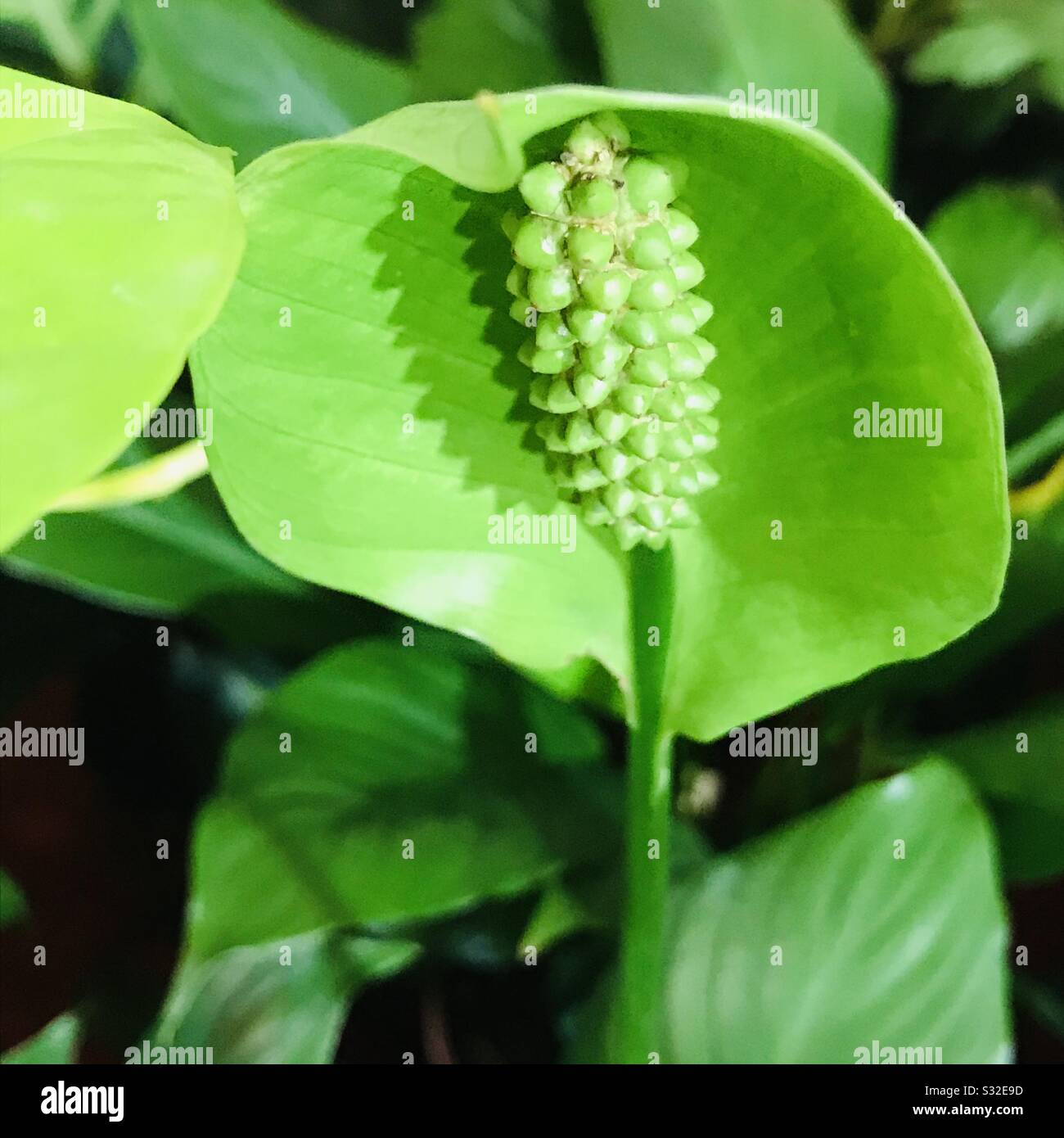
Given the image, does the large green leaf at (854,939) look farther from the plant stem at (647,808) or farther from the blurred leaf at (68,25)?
the blurred leaf at (68,25)

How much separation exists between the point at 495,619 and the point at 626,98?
0.49 ft

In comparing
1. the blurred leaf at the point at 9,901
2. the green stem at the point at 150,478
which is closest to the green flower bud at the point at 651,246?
the green stem at the point at 150,478

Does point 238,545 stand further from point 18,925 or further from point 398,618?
point 18,925

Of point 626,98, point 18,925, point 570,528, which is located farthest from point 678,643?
point 18,925

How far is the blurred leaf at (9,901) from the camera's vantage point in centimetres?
47

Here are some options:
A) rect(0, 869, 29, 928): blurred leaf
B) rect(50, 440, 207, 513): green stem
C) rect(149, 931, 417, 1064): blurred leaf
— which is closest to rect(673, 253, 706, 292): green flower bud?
rect(50, 440, 207, 513): green stem

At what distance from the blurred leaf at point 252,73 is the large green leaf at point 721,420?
238 millimetres

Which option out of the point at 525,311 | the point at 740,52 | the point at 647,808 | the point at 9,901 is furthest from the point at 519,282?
the point at 9,901

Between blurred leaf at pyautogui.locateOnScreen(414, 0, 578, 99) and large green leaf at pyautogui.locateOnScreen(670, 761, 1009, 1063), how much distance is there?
351 mm

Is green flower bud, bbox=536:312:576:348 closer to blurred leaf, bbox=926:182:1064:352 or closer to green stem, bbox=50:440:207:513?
green stem, bbox=50:440:207:513

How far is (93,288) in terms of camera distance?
15 cm

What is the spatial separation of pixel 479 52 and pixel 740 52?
13cm

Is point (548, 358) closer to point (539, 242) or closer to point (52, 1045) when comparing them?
point (539, 242)

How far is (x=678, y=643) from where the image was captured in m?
0.28
